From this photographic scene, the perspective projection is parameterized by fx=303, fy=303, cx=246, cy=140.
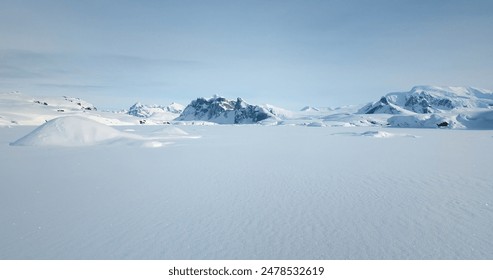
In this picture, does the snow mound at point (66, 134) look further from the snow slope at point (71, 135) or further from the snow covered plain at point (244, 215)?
the snow covered plain at point (244, 215)

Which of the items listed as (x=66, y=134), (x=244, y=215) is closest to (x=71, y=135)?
(x=66, y=134)

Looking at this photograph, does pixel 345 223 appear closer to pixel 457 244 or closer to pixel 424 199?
pixel 457 244

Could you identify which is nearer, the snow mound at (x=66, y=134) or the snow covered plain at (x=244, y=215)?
the snow covered plain at (x=244, y=215)

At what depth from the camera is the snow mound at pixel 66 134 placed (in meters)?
30.7

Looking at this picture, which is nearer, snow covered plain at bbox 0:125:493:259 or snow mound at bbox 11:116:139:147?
snow covered plain at bbox 0:125:493:259

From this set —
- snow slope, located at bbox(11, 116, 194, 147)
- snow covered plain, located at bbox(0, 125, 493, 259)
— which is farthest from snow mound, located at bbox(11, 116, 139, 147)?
snow covered plain, located at bbox(0, 125, 493, 259)

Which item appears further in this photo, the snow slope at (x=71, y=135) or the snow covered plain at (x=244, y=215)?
the snow slope at (x=71, y=135)

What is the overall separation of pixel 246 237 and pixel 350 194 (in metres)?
5.86

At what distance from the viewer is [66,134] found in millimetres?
31047

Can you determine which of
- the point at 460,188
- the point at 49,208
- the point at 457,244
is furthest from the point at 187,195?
the point at 460,188

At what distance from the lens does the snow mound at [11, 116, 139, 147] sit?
101 feet

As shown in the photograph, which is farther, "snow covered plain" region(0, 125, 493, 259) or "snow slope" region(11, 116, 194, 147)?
"snow slope" region(11, 116, 194, 147)

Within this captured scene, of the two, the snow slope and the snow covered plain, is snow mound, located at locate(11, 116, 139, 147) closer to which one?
the snow slope

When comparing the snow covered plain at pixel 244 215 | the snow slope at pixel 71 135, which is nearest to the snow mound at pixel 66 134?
the snow slope at pixel 71 135
